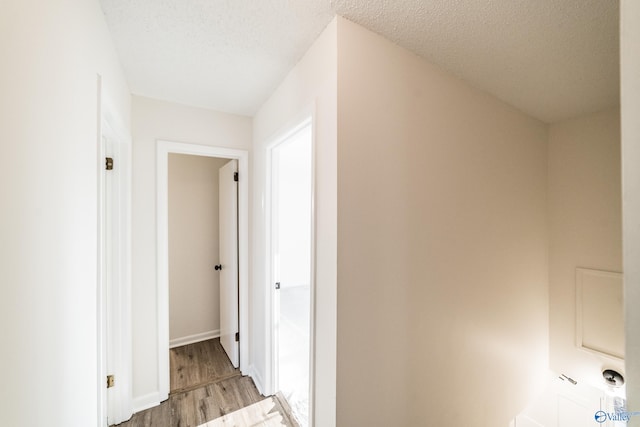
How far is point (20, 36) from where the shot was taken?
51 cm

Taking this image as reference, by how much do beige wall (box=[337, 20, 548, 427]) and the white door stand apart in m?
1.61

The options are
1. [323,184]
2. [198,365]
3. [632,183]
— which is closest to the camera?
[632,183]

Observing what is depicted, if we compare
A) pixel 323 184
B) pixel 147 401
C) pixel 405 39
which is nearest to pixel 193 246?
pixel 147 401

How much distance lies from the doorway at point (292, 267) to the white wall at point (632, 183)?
4.37 ft

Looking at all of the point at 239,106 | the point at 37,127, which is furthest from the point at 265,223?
the point at 37,127

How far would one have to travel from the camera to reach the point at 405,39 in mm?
1235

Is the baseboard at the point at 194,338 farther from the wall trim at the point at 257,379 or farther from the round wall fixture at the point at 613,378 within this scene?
the round wall fixture at the point at 613,378

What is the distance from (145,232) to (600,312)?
12.0 ft

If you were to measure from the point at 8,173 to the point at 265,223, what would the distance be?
4.93 ft

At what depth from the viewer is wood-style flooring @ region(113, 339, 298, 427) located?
1796mm

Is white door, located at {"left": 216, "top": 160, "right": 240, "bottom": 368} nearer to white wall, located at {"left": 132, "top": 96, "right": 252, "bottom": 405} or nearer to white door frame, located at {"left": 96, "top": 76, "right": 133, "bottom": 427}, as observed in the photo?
white wall, located at {"left": 132, "top": 96, "right": 252, "bottom": 405}

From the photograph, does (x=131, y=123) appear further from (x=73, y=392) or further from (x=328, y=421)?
(x=328, y=421)

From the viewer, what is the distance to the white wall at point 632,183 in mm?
505

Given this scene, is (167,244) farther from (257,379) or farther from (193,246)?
(257,379)
